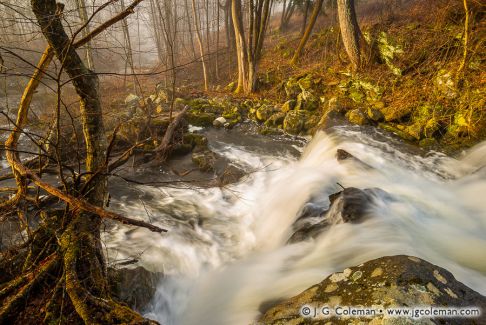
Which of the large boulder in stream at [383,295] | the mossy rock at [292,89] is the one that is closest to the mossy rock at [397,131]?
the mossy rock at [292,89]

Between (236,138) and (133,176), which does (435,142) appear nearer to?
(236,138)

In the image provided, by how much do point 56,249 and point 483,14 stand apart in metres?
10.6

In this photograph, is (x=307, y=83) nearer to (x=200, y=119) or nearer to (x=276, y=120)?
(x=276, y=120)

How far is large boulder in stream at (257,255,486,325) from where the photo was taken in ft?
6.78

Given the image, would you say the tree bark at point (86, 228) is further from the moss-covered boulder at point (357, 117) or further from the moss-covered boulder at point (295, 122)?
the moss-covered boulder at point (295, 122)

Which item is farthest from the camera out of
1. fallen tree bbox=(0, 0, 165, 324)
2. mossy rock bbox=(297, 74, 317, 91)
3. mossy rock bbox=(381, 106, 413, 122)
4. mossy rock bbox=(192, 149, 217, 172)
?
mossy rock bbox=(297, 74, 317, 91)

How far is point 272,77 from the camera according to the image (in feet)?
44.9

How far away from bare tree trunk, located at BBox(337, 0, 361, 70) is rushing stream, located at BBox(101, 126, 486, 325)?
358cm

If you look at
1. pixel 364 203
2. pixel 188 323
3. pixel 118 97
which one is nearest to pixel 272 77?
pixel 118 97

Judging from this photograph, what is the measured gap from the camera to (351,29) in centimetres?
988

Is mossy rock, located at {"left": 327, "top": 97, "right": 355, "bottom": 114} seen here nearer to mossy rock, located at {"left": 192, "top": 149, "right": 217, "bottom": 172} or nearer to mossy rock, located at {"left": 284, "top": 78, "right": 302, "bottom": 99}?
mossy rock, located at {"left": 284, "top": 78, "right": 302, "bottom": 99}

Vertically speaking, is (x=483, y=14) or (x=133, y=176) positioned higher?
(x=483, y=14)

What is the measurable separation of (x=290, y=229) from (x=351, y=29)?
314 inches

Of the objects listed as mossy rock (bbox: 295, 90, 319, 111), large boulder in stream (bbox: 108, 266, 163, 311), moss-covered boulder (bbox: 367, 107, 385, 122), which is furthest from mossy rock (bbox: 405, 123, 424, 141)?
large boulder in stream (bbox: 108, 266, 163, 311)
